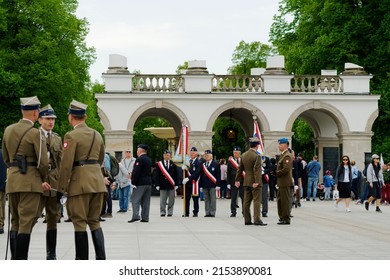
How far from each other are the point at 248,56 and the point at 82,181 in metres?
73.3

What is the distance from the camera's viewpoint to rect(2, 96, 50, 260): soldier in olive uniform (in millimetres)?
A: 11102

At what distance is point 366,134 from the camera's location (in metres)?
38.2

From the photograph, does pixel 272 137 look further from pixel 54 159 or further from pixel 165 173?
pixel 54 159

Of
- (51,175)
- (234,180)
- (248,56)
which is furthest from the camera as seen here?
(248,56)

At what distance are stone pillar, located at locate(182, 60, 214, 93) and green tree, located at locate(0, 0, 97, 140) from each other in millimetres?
10369

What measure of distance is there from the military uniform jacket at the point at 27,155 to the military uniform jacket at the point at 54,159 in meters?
0.48

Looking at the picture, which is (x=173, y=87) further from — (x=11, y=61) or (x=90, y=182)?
(x=90, y=182)

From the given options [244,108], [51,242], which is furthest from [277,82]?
[51,242]

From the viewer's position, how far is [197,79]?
37906mm

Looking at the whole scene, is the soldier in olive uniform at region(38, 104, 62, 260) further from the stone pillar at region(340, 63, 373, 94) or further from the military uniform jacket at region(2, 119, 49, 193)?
the stone pillar at region(340, 63, 373, 94)

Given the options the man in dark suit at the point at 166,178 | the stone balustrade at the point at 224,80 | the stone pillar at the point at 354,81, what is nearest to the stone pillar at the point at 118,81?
the stone balustrade at the point at 224,80

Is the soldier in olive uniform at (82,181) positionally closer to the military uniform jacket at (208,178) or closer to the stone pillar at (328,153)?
the military uniform jacket at (208,178)

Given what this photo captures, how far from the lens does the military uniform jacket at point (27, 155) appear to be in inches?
441
